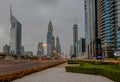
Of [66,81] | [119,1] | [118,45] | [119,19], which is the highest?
[119,1]

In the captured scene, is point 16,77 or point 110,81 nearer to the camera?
point 110,81

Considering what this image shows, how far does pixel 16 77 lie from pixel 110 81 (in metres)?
8.99

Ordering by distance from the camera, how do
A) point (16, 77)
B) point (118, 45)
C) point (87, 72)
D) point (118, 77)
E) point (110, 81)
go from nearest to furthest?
point (118, 77)
point (110, 81)
point (16, 77)
point (87, 72)
point (118, 45)

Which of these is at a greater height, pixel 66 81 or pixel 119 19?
pixel 119 19

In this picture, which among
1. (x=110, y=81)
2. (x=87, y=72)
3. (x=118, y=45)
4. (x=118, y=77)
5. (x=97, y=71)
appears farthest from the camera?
→ (x=118, y=45)

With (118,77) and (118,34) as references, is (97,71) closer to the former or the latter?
(118,77)

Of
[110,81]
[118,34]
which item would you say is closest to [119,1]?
[118,34]

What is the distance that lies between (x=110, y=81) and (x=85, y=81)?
2341 mm

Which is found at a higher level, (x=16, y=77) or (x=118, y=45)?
(x=118, y=45)

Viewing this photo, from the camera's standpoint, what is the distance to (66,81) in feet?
84.3

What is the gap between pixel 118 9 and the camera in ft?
647

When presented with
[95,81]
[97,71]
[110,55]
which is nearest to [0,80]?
[95,81]

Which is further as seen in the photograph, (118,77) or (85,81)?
(85,81)

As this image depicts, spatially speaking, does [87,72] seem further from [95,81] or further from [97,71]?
[95,81]
